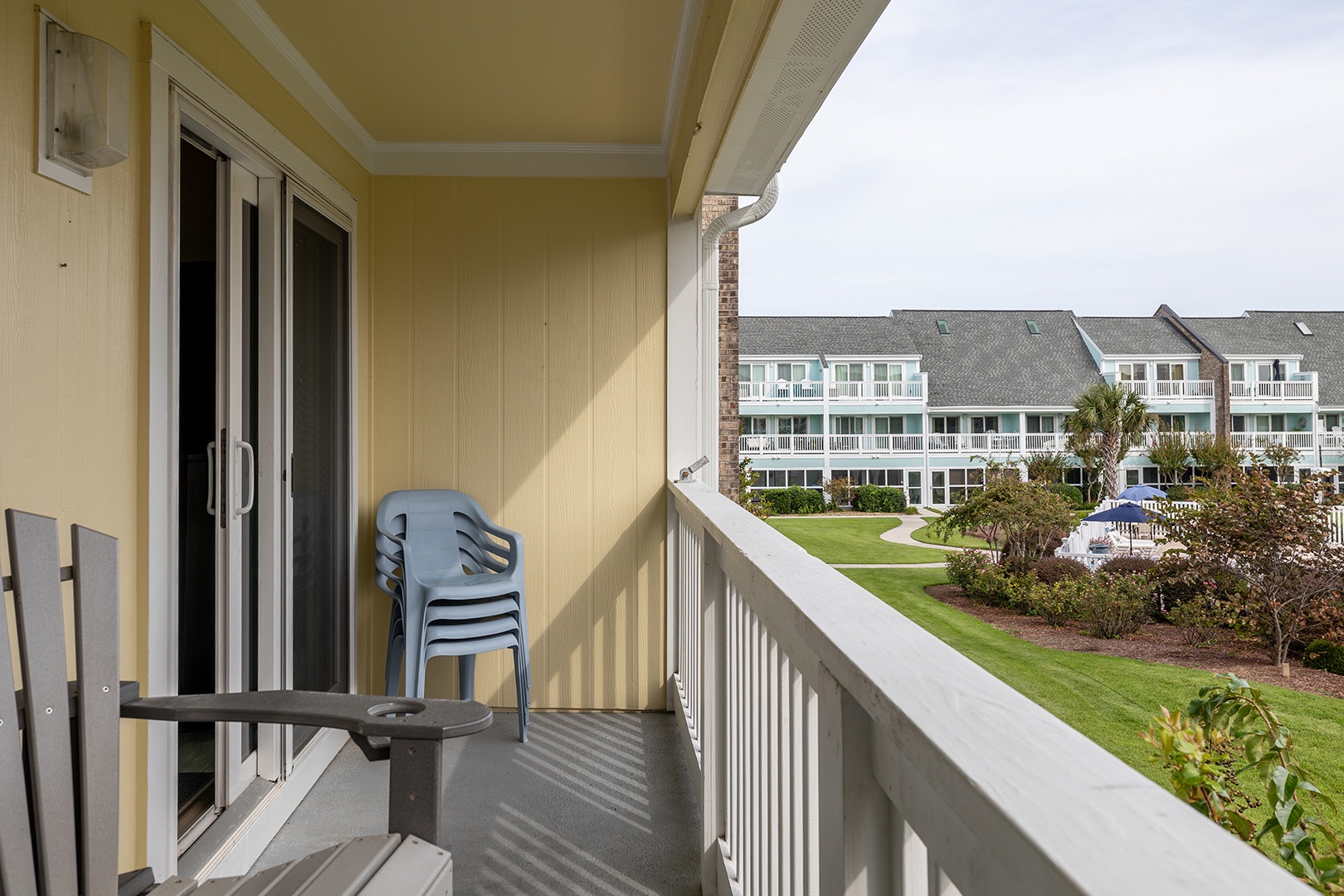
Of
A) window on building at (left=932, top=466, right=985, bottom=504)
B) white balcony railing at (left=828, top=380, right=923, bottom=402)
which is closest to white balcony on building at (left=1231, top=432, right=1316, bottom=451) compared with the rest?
white balcony railing at (left=828, top=380, right=923, bottom=402)

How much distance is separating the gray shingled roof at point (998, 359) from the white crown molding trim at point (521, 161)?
1118 cm

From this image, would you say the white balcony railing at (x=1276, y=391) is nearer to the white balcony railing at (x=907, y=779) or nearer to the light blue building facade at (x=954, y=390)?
the light blue building facade at (x=954, y=390)

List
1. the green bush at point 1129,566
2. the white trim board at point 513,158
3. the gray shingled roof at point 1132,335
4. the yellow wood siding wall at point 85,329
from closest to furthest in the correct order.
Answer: the yellow wood siding wall at point 85,329 < the white trim board at point 513,158 < the green bush at point 1129,566 < the gray shingled roof at point 1132,335

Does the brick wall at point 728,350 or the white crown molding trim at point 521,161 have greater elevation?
the white crown molding trim at point 521,161

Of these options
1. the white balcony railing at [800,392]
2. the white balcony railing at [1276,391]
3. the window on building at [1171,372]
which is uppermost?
the white balcony railing at [800,392]

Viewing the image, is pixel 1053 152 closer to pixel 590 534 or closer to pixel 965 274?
pixel 590 534

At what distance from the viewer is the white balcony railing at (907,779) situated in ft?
1.27

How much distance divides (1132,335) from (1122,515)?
302cm

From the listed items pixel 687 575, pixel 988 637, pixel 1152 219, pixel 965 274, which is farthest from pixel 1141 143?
pixel 965 274

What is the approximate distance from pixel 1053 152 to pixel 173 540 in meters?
11.5

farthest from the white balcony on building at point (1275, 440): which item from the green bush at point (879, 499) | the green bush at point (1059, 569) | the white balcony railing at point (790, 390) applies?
the white balcony railing at point (790, 390)

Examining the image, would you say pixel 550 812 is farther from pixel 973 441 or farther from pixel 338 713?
pixel 973 441

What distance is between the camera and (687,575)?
10.7 feet

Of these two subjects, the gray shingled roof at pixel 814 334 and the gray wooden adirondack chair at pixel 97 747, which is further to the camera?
the gray shingled roof at pixel 814 334
